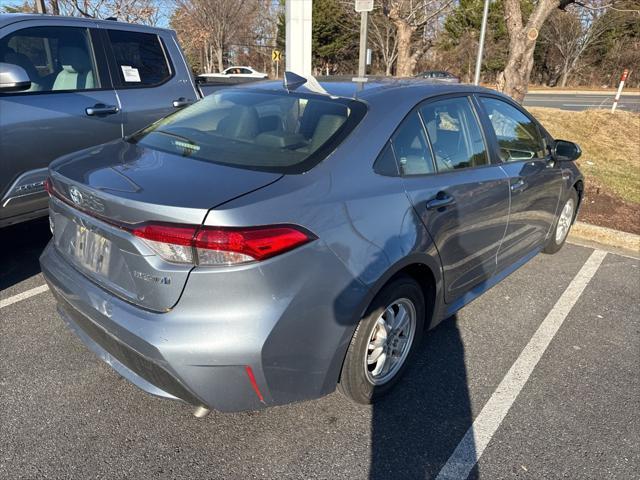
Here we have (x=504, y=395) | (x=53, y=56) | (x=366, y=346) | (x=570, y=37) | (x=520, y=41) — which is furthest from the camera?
(x=570, y=37)

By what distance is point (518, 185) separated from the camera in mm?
3389

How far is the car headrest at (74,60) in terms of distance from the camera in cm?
419

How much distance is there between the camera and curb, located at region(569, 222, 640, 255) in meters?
5.12

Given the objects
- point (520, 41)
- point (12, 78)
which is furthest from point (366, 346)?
point (520, 41)

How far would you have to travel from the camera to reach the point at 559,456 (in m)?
2.31

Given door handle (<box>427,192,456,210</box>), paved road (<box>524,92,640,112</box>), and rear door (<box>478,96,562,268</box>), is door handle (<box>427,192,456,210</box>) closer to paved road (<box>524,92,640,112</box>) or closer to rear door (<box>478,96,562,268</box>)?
rear door (<box>478,96,562,268</box>)

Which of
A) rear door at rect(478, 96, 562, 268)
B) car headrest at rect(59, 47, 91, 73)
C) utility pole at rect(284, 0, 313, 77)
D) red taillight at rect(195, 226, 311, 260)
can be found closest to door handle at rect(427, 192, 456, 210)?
rear door at rect(478, 96, 562, 268)

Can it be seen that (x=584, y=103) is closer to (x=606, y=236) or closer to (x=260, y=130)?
(x=606, y=236)

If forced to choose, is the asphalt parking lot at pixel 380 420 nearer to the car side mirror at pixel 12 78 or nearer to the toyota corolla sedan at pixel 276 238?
the toyota corolla sedan at pixel 276 238

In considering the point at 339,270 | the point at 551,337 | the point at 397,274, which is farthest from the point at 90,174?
the point at 551,337

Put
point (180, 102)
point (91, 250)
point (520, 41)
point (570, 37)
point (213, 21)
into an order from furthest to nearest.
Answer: point (570, 37) → point (213, 21) → point (520, 41) → point (180, 102) → point (91, 250)

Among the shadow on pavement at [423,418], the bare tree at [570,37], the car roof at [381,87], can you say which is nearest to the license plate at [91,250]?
the car roof at [381,87]

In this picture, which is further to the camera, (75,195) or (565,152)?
(565,152)

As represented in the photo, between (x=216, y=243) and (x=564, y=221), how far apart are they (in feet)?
13.2
